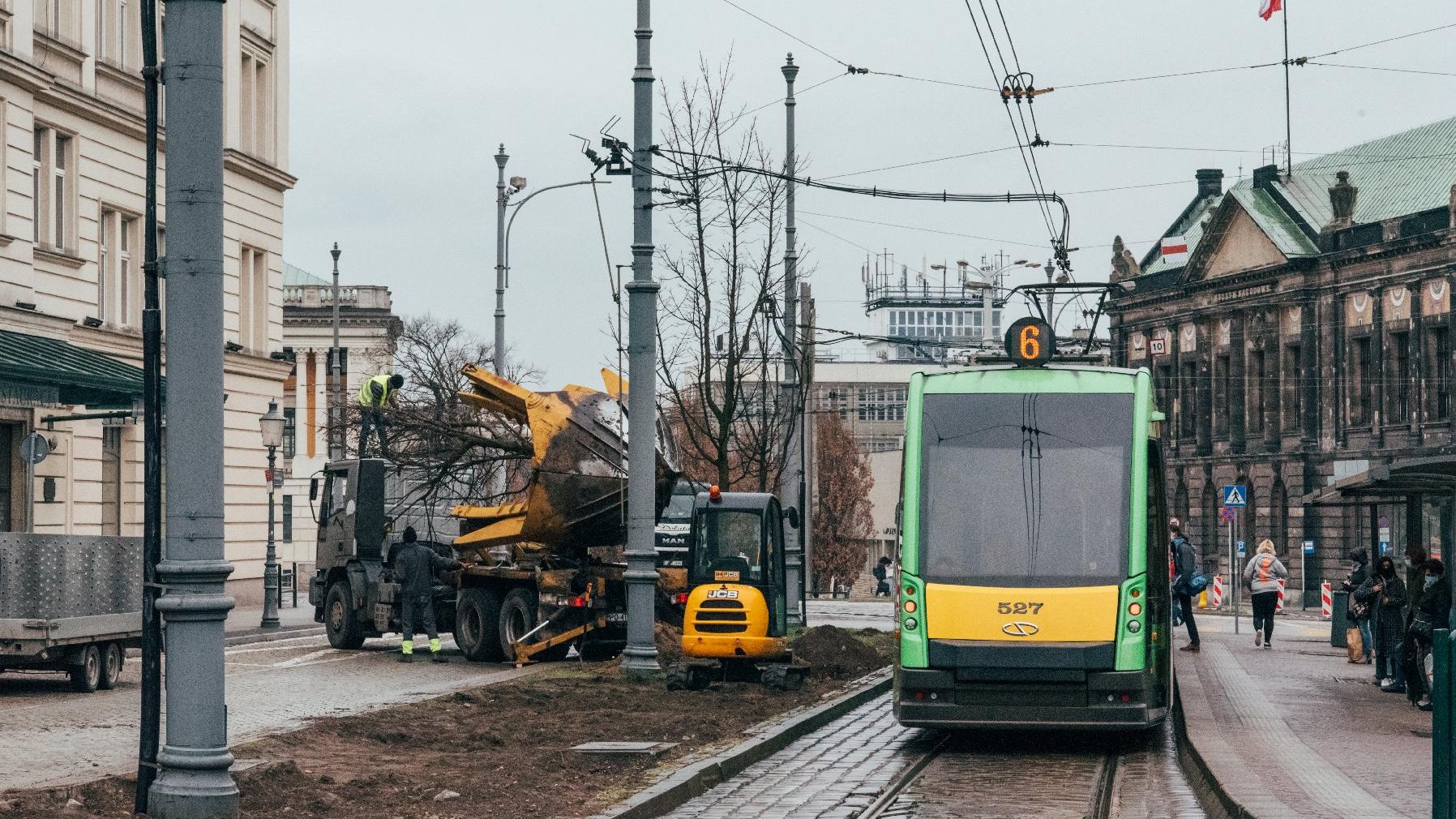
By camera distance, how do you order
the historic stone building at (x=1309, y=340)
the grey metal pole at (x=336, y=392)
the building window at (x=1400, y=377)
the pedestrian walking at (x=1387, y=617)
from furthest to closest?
1. the building window at (x=1400, y=377)
2. the historic stone building at (x=1309, y=340)
3. the grey metal pole at (x=336, y=392)
4. the pedestrian walking at (x=1387, y=617)

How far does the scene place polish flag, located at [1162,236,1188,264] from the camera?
77562 millimetres

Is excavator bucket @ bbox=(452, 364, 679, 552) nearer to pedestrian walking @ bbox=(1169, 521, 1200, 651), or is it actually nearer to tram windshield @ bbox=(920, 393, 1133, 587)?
pedestrian walking @ bbox=(1169, 521, 1200, 651)

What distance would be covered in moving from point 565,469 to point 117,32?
14048mm

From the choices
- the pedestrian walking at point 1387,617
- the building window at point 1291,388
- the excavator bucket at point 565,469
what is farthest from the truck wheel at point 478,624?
the building window at point 1291,388

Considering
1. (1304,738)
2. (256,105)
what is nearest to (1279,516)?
(256,105)

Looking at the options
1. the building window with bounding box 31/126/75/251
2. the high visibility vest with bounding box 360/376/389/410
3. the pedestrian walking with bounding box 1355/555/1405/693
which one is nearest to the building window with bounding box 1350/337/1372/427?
the high visibility vest with bounding box 360/376/389/410

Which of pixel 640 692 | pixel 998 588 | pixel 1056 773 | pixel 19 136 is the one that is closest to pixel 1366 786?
pixel 1056 773

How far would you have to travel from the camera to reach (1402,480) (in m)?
19.0

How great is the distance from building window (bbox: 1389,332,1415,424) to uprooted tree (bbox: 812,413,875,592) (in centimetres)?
2312

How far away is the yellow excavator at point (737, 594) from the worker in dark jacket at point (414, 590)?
6367 millimetres

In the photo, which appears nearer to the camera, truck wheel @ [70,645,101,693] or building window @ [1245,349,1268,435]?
truck wheel @ [70,645,101,693]

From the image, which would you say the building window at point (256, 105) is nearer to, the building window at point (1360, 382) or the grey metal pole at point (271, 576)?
the grey metal pole at point (271, 576)

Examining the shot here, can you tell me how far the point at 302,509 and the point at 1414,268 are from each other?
40.7 metres

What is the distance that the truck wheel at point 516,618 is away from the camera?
25.7m
